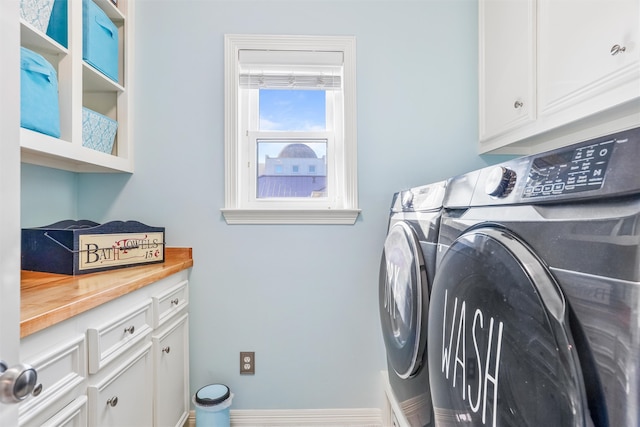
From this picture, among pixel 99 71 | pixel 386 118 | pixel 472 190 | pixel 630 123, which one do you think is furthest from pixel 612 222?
pixel 99 71

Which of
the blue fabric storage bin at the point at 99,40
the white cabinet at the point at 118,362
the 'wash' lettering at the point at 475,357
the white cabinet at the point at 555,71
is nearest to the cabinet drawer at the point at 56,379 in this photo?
the white cabinet at the point at 118,362

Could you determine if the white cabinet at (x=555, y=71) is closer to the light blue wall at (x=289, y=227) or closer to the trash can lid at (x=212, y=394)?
the light blue wall at (x=289, y=227)

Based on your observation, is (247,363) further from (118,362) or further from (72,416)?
(72,416)

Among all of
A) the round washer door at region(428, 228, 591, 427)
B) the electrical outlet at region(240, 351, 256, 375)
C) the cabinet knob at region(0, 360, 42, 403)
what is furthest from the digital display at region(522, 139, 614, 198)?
the electrical outlet at region(240, 351, 256, 375)

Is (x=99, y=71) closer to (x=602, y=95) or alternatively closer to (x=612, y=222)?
(x=612, y=222)

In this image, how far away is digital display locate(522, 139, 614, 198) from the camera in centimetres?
43

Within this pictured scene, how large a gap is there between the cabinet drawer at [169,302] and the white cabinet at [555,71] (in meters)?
1.75

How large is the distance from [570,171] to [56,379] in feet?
3.97

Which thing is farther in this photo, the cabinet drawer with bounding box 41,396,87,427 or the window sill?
the window sill

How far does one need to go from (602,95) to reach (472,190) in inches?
27.1

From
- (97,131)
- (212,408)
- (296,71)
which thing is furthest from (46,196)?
(296,71)

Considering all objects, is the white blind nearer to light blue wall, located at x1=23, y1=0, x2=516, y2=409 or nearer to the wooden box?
light blue wall, located at x1=23, y1=0, x2=516, y2=409

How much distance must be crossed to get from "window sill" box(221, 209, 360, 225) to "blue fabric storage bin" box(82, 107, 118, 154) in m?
0.63

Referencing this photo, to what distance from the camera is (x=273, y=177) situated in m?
1.73
